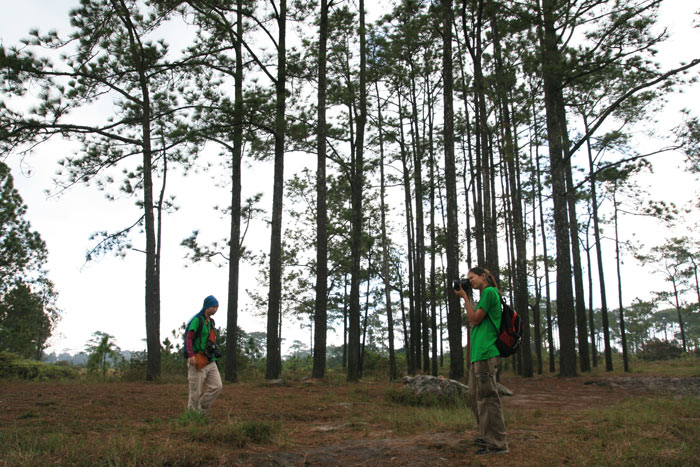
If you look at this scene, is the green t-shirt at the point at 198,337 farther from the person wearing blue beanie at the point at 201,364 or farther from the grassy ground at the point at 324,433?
the grassy ground at the point at 324,433

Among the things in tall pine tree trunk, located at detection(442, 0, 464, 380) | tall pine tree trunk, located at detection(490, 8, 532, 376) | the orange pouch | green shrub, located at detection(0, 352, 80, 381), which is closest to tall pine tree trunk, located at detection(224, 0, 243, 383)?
green shrub, located at detection(0, 352, 80, 381)

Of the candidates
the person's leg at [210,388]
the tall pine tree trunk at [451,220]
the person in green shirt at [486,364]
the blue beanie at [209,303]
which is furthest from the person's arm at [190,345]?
the tall pine tree trunk at [451,220]

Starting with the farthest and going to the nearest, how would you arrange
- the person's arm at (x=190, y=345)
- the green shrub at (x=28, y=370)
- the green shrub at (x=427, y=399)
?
the green shrub at (x=28, y=370) < the green shrub at (x=427, y=399) < the person's arm at (x=190, y=345)

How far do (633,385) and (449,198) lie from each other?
21.8 ft

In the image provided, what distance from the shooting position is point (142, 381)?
13.5m

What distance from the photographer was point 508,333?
14.4 ft

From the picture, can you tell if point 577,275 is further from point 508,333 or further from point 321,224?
point 508,333

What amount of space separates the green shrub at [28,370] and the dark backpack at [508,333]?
1556 centimetres

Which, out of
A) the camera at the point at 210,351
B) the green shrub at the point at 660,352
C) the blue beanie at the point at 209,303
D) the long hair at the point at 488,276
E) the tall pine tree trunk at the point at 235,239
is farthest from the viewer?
the green shrub at the point at 660,352

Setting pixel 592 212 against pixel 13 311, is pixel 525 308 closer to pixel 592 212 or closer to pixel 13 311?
pixel 592 212

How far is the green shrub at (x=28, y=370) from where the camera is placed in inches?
545

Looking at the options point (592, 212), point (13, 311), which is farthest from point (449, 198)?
point (13, 311)

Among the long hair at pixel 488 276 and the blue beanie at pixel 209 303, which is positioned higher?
the long hair at pixel 488 276

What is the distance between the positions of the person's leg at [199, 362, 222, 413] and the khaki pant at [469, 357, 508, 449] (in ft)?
11.7
